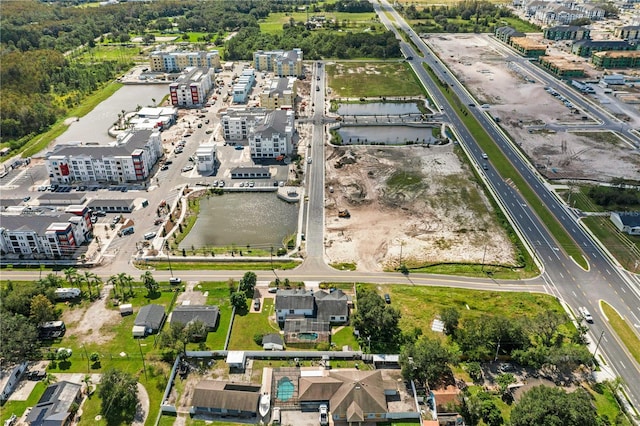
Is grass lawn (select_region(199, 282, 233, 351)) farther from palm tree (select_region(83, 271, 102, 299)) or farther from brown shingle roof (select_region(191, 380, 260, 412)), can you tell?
palm tree (select_region(83, 271, 102, 299))

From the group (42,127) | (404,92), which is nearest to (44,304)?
(42,127)

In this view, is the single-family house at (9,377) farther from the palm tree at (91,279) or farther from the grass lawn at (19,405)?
the palm tree at (91,279)

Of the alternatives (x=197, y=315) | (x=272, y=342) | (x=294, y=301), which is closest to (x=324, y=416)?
(x=272, y=342)

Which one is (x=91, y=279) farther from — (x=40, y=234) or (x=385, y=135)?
(x=385, y=135)

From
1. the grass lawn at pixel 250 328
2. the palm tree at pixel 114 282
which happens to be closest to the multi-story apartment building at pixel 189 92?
the palm tree at pixel 114 282

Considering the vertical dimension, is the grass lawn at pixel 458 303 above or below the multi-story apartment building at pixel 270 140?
below

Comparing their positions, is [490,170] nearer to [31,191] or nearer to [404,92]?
[404,92]
